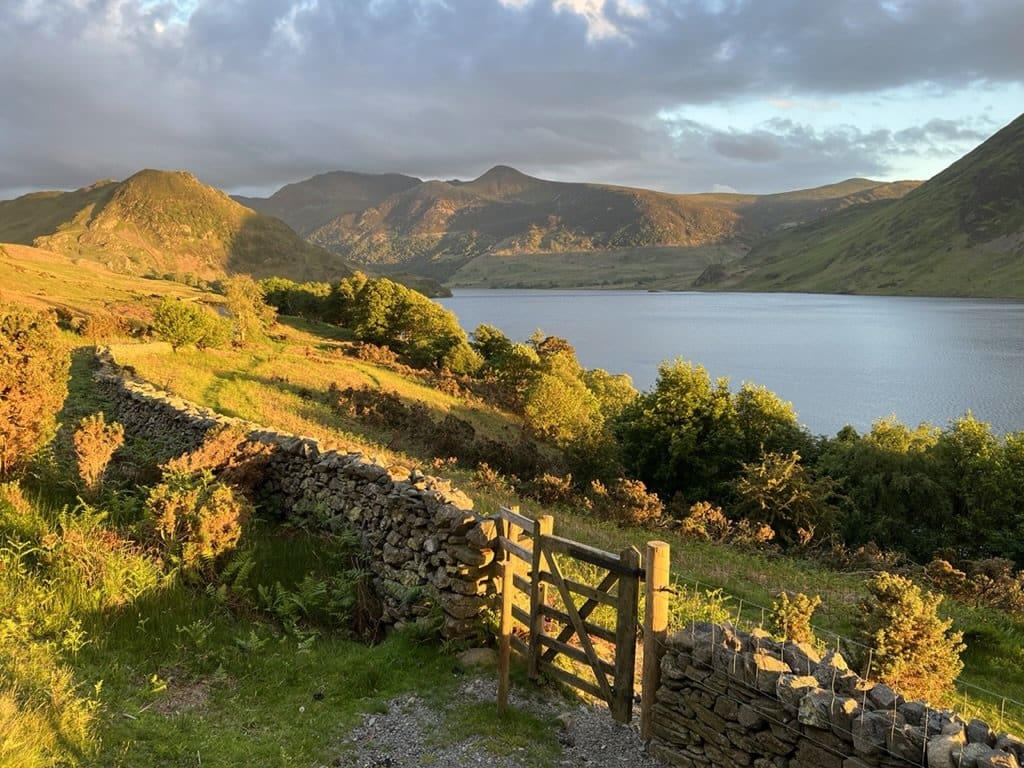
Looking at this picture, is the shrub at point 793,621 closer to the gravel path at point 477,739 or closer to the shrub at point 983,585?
the gravel path at point 477,739

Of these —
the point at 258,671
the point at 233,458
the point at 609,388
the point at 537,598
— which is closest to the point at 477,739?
the point at 537,598

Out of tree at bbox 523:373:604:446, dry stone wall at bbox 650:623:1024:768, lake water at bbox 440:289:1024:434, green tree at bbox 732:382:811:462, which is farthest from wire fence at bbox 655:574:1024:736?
lake water at bbox 440:289:1024:434

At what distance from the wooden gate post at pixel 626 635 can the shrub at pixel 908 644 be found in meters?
4.76

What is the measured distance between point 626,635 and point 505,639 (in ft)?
4.66

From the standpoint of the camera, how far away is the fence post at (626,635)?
23.2 feet

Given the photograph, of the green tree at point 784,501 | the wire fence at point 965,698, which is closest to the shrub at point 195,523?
the wire fence at point 965,698

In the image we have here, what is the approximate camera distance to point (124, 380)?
74.2 ft

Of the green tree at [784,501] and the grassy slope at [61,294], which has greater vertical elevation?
the grassy slope at [61,294]

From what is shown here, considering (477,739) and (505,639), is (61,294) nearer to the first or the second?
(505,639)

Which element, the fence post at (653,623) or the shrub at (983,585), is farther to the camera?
the shrub at (983,585)

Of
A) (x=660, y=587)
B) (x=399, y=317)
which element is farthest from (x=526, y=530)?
(x=399, y=317)

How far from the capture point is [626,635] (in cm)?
719

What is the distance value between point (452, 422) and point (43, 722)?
2498 cm

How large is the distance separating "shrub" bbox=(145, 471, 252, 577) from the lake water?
53242mm
